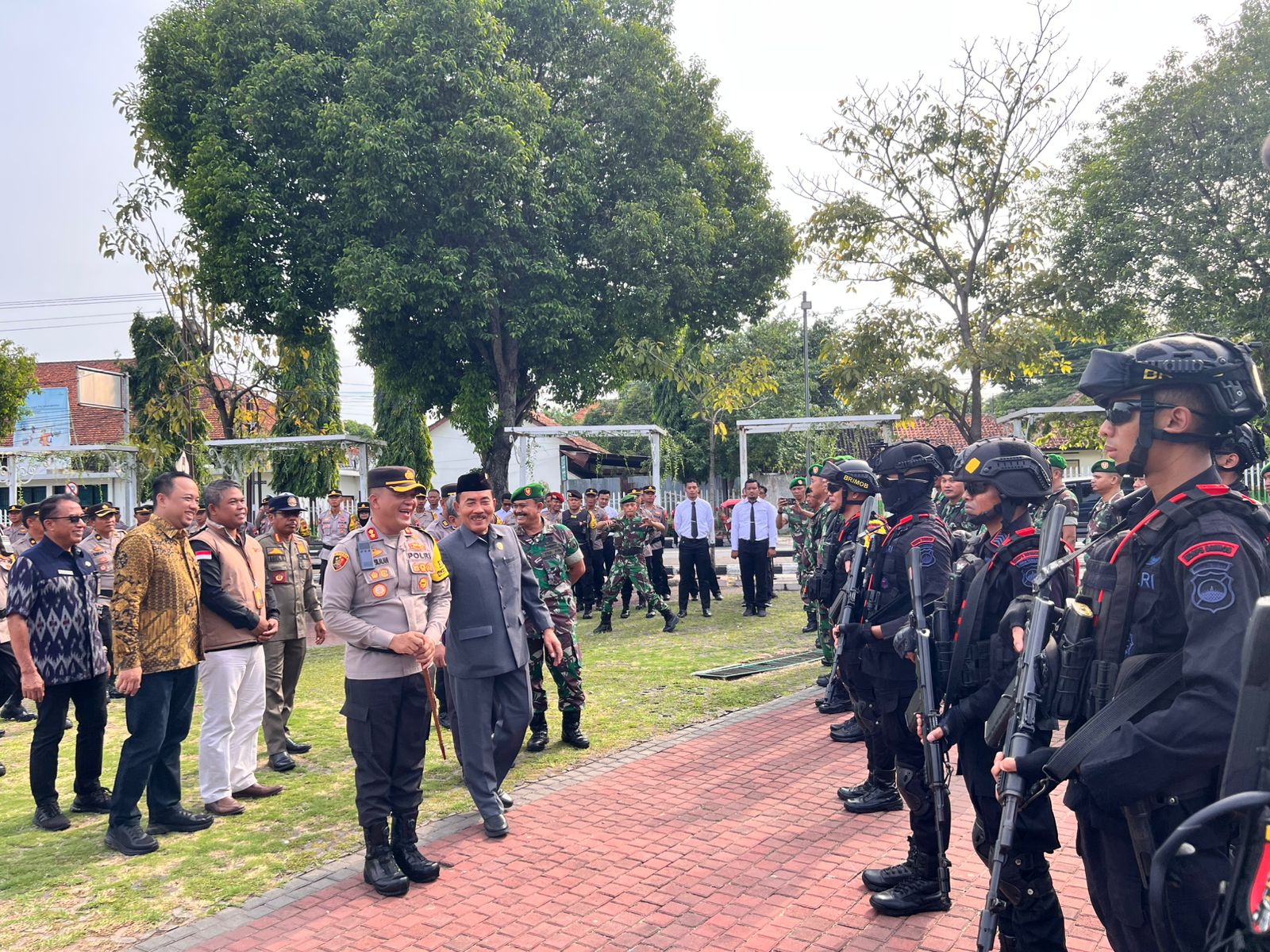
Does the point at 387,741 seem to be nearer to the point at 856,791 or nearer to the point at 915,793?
the point at 915,793

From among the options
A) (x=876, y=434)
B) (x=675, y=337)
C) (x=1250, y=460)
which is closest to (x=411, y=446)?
(x=675, y=337)

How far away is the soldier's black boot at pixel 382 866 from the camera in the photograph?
14.9 ft

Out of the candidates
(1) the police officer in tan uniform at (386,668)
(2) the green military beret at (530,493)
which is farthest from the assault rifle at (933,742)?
(2) the green military beret at (530,493)

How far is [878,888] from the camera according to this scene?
4.36 m

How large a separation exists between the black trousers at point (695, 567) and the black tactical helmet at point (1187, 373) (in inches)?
465

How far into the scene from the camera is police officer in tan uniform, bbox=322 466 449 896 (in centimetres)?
470

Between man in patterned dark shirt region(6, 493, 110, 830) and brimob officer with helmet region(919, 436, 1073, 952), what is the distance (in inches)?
203

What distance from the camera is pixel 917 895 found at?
4133 mm

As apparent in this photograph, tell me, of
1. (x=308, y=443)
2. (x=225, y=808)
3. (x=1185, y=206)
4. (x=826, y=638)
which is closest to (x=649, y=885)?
(x=225, y=808)

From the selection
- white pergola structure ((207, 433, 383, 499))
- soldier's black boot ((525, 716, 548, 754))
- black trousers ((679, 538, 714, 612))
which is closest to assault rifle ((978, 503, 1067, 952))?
soldier's black boot ((525, 716, 548, 754))

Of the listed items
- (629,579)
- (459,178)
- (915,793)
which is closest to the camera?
(915,793)

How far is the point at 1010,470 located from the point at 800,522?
945 cm

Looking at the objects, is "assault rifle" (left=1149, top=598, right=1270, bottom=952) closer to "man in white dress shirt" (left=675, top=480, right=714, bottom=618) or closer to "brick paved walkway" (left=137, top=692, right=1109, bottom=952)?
"brick paved walkway" (left=137, top=692, right=1109, bottom=952)

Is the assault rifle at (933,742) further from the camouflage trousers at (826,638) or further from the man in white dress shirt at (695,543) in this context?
the man in white dress shirt at (695,543)
